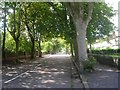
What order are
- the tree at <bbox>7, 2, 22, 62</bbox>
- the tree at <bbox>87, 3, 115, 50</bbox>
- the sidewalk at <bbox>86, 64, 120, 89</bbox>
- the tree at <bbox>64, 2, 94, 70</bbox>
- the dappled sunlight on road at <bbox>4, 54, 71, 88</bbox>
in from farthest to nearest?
the tree at <bbox>7, 2, 22, 62</bbox>, the tree at <bbox>87, 3, 115, 50</bbox>, the tree at <bbox>64, 2, 94, 70</bbox>, the dappled sunlight on road at <bbox>4, 54, 71, 88</bbox>, the sidewalk at <bbox>86, 64, 120, 89</bbox>

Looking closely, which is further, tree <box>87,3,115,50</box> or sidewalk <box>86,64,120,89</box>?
tree <box>87,3,115,50</box>

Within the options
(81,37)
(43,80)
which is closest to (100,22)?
(81,37)

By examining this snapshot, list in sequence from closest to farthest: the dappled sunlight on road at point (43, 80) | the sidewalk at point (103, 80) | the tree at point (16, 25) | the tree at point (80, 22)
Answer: the sidewalk at point (103, 80) → the dappled sunlight on road at point (43, 80) → the tree at point (80, 22) → the tree at point (16, 25)

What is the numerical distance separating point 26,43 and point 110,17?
63.9 feet

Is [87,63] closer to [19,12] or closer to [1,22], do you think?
[1,22]

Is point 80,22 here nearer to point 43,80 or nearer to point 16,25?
point 43,80

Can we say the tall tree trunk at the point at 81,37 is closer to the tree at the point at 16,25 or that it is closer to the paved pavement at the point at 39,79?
the paved pavement at the point at 39,79

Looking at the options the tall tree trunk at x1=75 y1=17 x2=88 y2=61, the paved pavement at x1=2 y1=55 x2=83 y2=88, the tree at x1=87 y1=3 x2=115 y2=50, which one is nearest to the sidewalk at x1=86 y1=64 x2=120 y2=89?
the paved pavement at x1=2 y1=55 x2=83 y2=88

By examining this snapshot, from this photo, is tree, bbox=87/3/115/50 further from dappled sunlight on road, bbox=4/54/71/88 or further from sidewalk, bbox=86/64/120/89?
sidewalk, bbox=86/64/120/89

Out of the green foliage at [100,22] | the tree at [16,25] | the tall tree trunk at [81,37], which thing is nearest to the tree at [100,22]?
the green foliage at [100,22]

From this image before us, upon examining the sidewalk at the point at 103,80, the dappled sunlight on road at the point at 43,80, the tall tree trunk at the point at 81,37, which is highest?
the tall tree trunk at the point at 81,37

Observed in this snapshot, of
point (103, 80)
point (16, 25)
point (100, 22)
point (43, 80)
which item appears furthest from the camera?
point (16, 25)

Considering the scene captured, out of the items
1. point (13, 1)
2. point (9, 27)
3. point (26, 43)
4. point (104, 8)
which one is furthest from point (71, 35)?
point (26, 43)

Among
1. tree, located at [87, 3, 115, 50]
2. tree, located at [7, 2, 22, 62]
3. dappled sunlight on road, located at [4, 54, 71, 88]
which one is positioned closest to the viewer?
dappled sunlight on road, located at [4, 54, 71, 88]
